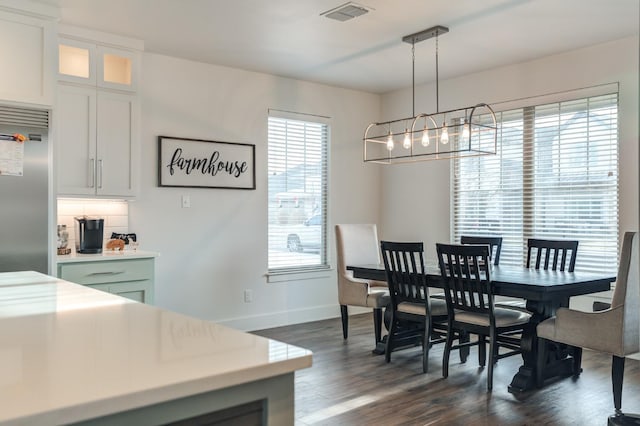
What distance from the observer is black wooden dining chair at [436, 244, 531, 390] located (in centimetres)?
354

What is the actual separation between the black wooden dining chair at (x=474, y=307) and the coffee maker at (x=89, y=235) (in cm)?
253

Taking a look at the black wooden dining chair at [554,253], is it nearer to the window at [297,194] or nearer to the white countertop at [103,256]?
the window at [297,194]

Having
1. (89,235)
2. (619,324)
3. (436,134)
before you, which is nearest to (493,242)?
(436,134)

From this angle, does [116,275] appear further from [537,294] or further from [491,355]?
[537,294]

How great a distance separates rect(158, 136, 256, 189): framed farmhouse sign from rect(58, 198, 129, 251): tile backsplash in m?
0.44

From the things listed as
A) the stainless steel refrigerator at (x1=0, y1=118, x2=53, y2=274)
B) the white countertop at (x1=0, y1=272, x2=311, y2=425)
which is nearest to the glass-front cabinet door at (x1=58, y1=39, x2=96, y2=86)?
the stainless steel refrigerator at (x1=0, y1=118, x2=53, y2=274)

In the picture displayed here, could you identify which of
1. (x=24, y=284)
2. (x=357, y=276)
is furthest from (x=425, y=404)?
(x=24, y=284)

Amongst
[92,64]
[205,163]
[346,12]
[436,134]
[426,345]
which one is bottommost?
[426,345]

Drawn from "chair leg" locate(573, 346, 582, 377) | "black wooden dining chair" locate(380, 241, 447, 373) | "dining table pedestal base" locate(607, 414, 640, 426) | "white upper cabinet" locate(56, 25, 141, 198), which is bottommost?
"dining table pedestal base" locate(607, 414, 640, 426)

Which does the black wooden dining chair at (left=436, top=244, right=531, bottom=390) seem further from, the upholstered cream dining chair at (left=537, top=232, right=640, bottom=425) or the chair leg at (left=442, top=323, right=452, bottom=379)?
the upholstered cream dining chair at (left=537, top=232, right=640, bottom=425)

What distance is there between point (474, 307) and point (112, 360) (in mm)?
2970

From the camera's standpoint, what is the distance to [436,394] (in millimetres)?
3479

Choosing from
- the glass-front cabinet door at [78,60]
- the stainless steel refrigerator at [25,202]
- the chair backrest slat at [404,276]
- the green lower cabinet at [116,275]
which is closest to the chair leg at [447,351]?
the chair backrest slat at [404,276]

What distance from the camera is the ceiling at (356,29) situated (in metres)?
3.69
